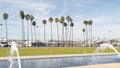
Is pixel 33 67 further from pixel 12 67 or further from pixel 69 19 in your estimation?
pixel 69 19

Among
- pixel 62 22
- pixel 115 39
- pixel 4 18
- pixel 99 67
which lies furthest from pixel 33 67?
pixel 115 39

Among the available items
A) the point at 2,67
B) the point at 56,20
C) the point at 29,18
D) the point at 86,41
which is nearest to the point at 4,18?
the point at 29,18

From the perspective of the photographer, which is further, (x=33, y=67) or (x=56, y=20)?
(x=56, y=20)

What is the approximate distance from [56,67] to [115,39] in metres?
173

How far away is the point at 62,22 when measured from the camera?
128625 mm

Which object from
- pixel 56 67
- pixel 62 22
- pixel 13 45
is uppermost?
pixel 62 22

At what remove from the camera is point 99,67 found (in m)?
21.9

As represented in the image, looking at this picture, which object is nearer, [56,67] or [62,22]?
[56,67]

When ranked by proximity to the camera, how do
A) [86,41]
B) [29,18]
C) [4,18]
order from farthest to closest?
1. [86,41]
2. [29,18]
3. [4,18]

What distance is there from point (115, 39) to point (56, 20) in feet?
249

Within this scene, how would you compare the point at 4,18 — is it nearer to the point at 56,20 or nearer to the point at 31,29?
the point at 31,29

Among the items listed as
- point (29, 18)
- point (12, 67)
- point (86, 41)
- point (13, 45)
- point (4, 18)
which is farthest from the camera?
point (86, 41)

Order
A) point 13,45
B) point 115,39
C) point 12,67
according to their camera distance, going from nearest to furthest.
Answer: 1. point 13,45
2. point 12,67
3. point 115,39

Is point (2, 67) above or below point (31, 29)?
below
